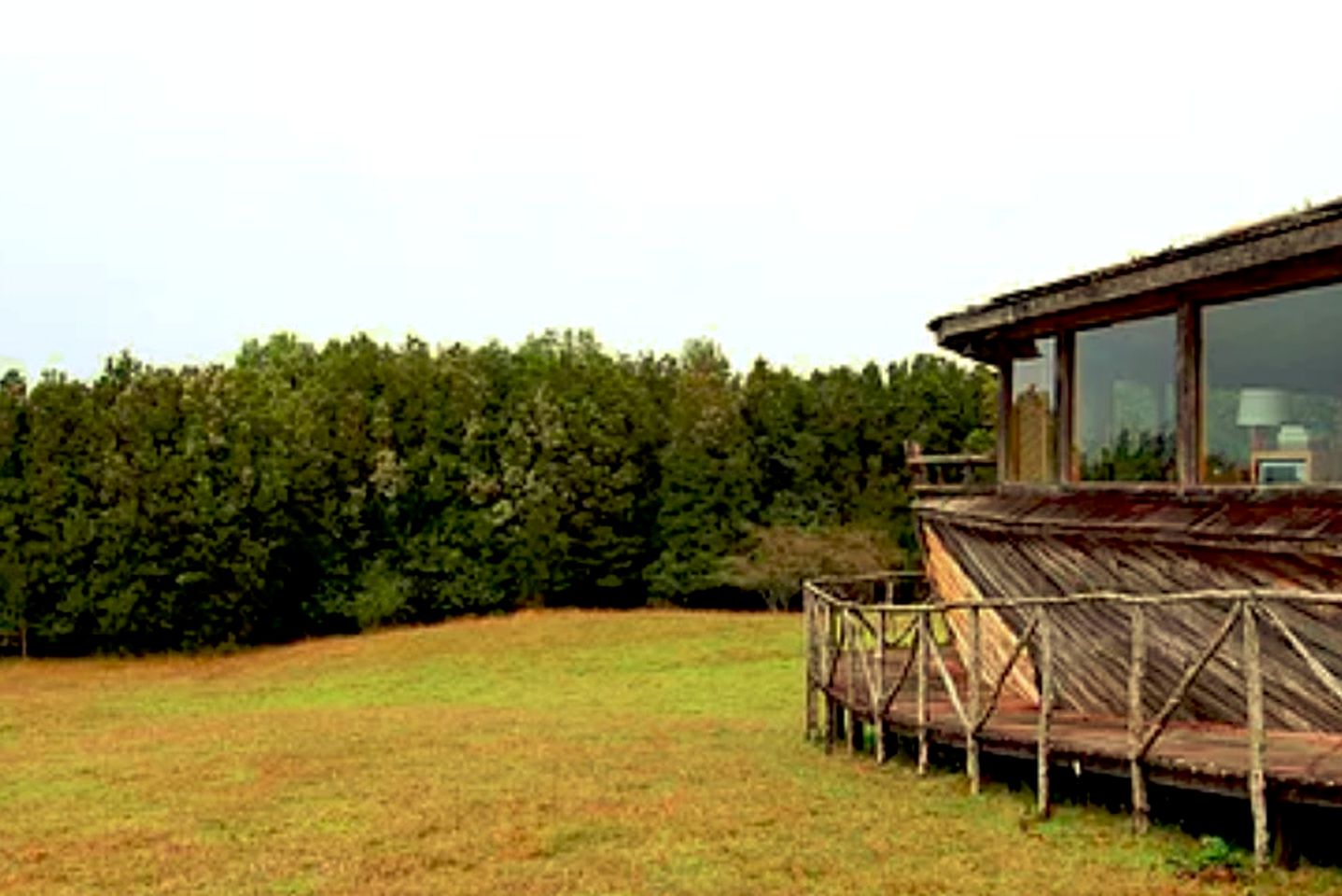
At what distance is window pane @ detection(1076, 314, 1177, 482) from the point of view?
483 inches

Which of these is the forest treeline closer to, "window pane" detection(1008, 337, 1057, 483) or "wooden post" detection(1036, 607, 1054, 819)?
"window pane" detection(1008, 337, 1057, 483)

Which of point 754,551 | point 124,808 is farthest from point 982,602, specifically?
point 754,551

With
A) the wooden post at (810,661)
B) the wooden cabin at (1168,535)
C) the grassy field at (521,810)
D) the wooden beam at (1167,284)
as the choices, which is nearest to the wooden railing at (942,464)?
the wooden cabin at (1168,535)

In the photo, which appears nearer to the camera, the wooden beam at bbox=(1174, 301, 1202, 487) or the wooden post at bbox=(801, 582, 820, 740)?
the wooden beam at bbox=(1174, 301, 1202, 487)

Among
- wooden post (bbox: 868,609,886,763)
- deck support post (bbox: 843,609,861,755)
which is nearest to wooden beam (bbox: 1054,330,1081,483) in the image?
wooden post (bbox: 868,609,886,763)

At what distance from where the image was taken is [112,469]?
40.9 metres

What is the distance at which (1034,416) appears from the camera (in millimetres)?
15023

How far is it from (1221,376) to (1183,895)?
494cm

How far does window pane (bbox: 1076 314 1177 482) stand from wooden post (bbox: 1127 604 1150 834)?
2.43 m

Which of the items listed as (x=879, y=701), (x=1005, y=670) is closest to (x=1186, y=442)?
(x=1005, y=670)

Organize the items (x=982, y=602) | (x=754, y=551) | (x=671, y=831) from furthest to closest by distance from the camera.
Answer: (x=754, y=551), (x=982, y=602), (x=671, y=831)

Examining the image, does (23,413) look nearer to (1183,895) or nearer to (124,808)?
(124,808)

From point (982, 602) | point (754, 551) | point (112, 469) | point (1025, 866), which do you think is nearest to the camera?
point (1025, 866)

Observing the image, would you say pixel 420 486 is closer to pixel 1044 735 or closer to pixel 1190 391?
pixel 1190 391
